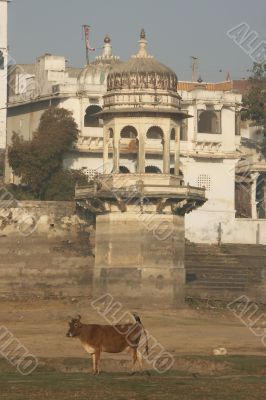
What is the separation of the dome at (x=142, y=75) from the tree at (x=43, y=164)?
27.0 ft

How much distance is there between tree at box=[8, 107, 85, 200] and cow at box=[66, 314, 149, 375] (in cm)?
3156

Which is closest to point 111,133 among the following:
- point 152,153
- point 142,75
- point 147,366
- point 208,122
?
point 142,75

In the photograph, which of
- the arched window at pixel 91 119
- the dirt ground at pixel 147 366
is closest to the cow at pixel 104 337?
the dirt ground at pixel 147 366

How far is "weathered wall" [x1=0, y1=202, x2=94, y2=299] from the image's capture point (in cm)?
7038

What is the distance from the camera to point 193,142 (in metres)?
82.4

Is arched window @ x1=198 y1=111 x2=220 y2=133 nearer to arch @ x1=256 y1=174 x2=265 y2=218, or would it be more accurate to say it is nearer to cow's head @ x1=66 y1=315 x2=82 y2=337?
arch @ x1=256 y1=174 x2=265 y2=218

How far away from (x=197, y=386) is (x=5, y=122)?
1924 inches

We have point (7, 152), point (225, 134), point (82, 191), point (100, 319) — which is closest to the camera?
point (100, 319)

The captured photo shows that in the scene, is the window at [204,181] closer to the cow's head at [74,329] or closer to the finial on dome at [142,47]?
the finial on dome at [142,47]

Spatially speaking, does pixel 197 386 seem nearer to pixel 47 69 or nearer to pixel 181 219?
pixel 181 219

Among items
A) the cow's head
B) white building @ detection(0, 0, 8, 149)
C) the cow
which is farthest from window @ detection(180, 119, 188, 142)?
the cow's head

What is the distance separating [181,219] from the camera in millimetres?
68938

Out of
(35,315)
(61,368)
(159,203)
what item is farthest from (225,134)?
(61,368)

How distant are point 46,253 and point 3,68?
70.5ft
